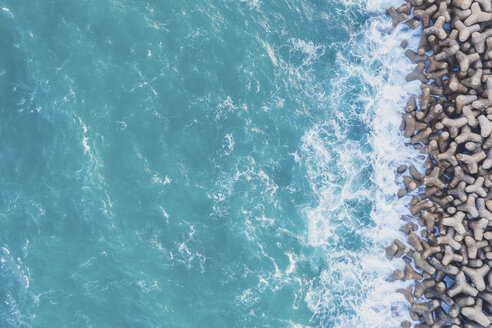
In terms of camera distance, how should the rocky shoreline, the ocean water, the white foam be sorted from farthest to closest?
the white foam → the ocean water → the rocky shoreline

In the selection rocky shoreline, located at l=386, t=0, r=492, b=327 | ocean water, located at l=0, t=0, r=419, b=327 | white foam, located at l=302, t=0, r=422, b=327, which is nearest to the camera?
rocky shoreline, located at l=386, t=0, r=492, b=327

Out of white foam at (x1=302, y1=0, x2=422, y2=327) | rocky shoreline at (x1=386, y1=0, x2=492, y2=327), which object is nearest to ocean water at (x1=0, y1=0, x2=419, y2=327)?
white foam at (x1=302, y1=0, x2=422, y2=327)

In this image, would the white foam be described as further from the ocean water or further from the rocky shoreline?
the rocky shoreline

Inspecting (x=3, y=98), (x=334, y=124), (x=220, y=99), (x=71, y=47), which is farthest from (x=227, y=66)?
(x=3, y=98)

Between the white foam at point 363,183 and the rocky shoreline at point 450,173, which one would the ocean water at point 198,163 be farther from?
the rocky shoreline at point 450,173

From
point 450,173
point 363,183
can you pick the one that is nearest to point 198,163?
point 363,183

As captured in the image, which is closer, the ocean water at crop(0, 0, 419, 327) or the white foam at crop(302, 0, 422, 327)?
the ocean water at crop(0, 0, 419, 327)
